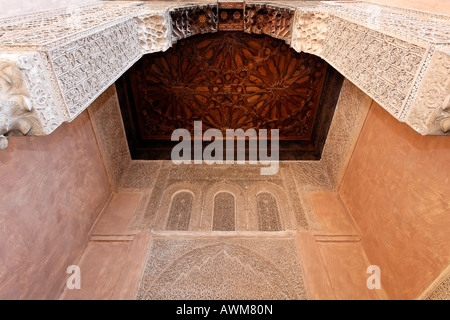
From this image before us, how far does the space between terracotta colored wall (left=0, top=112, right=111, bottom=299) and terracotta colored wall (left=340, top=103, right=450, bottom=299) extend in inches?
96.9

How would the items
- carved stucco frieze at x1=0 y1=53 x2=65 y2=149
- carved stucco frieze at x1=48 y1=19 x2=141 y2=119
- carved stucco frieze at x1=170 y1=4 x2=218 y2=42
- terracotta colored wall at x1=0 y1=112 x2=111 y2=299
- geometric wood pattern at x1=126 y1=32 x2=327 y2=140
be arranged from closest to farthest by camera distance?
carved stucco frieze at x1=0 y1=53 x2=65 y2=149, carved stucco frieze at x1=48 y1=19 x2=141 y2=119, terracotta colored wall at x1=0 y1=112 x2=111 y2=299, carved stucco frieze at x1=170 y1=4 x2=218 y2=42, geometric wood pattern at x1=126 y1=32 x2=327 y2=140

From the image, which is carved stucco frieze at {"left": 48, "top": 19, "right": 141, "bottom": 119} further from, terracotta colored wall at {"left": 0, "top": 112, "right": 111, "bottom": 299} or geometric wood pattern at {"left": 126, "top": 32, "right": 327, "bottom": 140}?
geometric wood pattern at {"left": 126, "top": 32, "right": 327, "bottom": 140}

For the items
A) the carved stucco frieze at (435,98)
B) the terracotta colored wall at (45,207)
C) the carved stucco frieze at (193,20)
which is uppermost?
the carved stucco frieze at (193,20)

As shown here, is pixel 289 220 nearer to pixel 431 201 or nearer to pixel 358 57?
pixel 431 201

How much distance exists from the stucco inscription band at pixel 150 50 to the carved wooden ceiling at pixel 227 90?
49 cm

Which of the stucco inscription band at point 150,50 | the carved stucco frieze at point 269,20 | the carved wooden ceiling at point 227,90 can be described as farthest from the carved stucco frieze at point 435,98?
the carved wooden ceiling at point 227,90

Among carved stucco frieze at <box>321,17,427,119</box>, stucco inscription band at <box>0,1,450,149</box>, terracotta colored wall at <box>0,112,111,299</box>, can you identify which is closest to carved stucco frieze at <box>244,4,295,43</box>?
stucco inscription band at <box>0,1,450,149</box>

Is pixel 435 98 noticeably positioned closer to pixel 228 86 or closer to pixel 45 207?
pixel 228 86

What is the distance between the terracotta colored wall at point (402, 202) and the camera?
140 centimetres

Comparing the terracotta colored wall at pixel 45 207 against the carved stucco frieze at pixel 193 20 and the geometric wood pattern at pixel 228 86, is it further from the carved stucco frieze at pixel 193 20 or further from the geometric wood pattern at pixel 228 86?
the carved stucco frieze at pixel 193 20

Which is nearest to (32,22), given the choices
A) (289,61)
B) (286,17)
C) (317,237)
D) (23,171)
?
(23,171)

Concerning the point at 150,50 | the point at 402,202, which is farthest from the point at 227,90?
the point at 402,202

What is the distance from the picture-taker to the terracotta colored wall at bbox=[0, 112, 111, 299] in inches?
53.9

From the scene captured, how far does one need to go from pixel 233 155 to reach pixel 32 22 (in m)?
2.26
